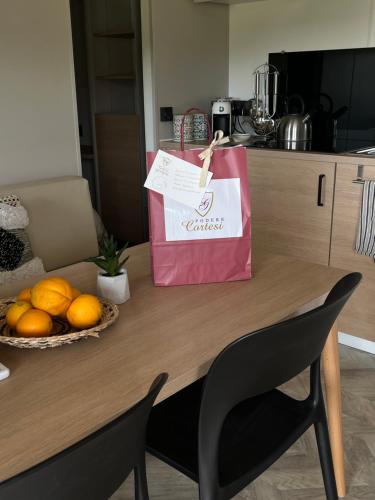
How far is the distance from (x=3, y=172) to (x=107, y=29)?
2119 millimetres

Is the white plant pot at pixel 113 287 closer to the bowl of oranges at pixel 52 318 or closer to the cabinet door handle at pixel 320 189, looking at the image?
the bowl of oranges at pixel 52 318

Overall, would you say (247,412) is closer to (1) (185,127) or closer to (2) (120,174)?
(1) (185,127)

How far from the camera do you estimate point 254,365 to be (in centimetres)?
99

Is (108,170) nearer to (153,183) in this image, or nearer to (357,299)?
(357,299)

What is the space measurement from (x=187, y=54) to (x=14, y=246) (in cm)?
190

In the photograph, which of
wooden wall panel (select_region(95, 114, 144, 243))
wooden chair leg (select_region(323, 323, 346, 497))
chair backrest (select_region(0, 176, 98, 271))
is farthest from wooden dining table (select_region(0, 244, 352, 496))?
wooden wall panel (select_region(95, 114, 144, 243))

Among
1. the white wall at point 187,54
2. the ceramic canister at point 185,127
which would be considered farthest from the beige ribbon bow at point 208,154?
the white wall at point 187,54

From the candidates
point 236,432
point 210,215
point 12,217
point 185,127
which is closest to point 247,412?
point 236,432

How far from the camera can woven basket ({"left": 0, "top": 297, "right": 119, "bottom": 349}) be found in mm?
1067

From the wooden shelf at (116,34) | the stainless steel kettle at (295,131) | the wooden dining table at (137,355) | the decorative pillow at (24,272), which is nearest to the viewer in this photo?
the wooden dining table at (137,355)

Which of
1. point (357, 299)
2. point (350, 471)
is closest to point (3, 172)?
point (357, 299)

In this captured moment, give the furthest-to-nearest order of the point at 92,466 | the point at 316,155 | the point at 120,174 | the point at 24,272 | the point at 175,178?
the point at 120,174
the point at 316,155
the point at 24,272
the point at 175,178
the point at 92,466

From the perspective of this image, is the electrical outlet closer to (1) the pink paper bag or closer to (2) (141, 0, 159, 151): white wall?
(2) (141, 0, 159, 151): white wall

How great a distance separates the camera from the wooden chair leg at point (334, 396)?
1.50m
